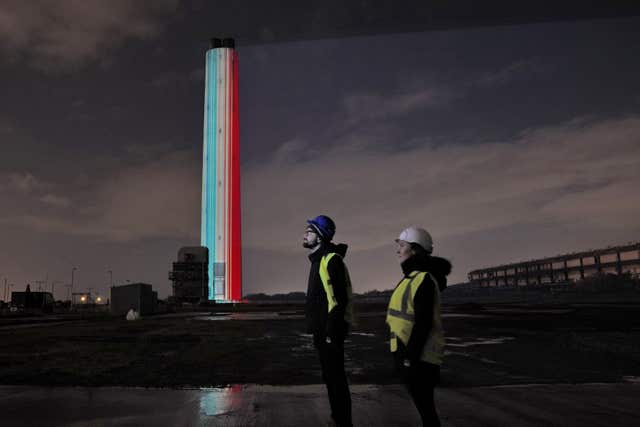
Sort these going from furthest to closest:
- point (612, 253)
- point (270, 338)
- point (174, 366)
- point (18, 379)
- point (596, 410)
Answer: point (612, 253) → point (270, 338) → point (174, 366) → point (18, 379) → point (596, 410)

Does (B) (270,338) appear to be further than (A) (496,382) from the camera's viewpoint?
Yes

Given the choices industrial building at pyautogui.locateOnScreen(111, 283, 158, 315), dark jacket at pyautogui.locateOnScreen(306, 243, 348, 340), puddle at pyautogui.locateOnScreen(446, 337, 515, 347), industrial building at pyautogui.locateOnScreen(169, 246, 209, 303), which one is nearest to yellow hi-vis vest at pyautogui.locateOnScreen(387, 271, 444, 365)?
dark jacket at pyautogui.locateOnScreen(306, 243, 348, 340)

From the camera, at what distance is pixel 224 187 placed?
81.4m

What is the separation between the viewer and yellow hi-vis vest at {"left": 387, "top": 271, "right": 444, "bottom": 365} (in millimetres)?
3559

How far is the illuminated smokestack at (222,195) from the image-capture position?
81.1 m

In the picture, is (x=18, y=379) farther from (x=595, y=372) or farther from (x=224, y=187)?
(x=224, y=187)

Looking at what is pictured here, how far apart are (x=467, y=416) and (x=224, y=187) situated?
257ft

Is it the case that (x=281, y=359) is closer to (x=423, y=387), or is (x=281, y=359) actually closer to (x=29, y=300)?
(x=423, y=387)

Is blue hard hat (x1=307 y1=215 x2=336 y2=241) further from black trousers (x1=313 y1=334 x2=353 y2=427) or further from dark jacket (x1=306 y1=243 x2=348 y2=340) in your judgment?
black trousers (x1=313 y1=334 x2=353 y2=427)

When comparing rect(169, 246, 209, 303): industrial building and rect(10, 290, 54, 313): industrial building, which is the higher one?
rect(169, 246, 209, 303): industrial building

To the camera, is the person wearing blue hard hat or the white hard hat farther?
the person wearing blue hard hat

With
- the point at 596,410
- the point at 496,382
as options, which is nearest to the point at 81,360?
the point at 496,382

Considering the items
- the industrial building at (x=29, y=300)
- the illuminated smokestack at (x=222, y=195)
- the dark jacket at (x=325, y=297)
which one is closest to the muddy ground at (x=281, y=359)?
the dark jacket at (x=325, y=297)

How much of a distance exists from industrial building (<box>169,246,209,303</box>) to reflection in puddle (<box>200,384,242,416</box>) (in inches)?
3028
